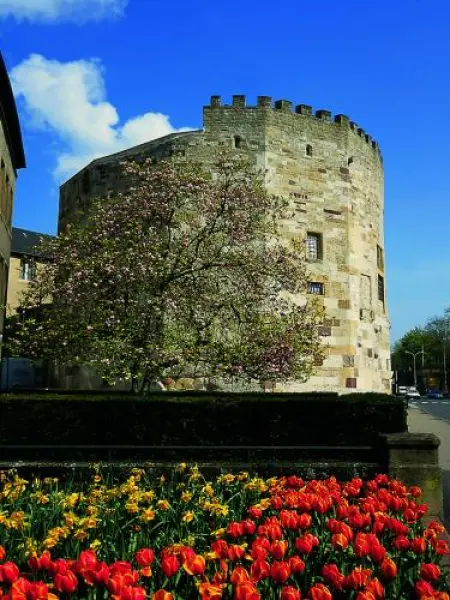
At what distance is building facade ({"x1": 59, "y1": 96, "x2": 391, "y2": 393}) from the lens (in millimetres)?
22266

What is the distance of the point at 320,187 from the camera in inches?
915

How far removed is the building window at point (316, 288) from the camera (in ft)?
74.4

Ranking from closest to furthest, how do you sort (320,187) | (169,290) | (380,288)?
(169,290) → (320,187) → (380,288)

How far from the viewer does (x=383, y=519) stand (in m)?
3.96

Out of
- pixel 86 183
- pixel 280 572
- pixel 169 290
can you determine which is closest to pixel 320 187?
pixel 86 183

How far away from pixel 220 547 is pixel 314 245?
2027 centimetres

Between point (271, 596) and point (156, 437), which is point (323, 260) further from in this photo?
point (271, 596)

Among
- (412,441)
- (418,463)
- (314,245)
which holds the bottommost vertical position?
(418,463)

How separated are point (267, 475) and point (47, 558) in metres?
4.76

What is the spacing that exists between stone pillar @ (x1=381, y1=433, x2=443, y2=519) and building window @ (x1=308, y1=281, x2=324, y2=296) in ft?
51.5

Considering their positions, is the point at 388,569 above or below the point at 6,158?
below

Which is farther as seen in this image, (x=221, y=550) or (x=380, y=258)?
(x=380, y=258)

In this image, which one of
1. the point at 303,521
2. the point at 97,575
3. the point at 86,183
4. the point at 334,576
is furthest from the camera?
the point at 86,183

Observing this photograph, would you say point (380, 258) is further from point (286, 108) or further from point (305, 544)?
point (305, 544)
